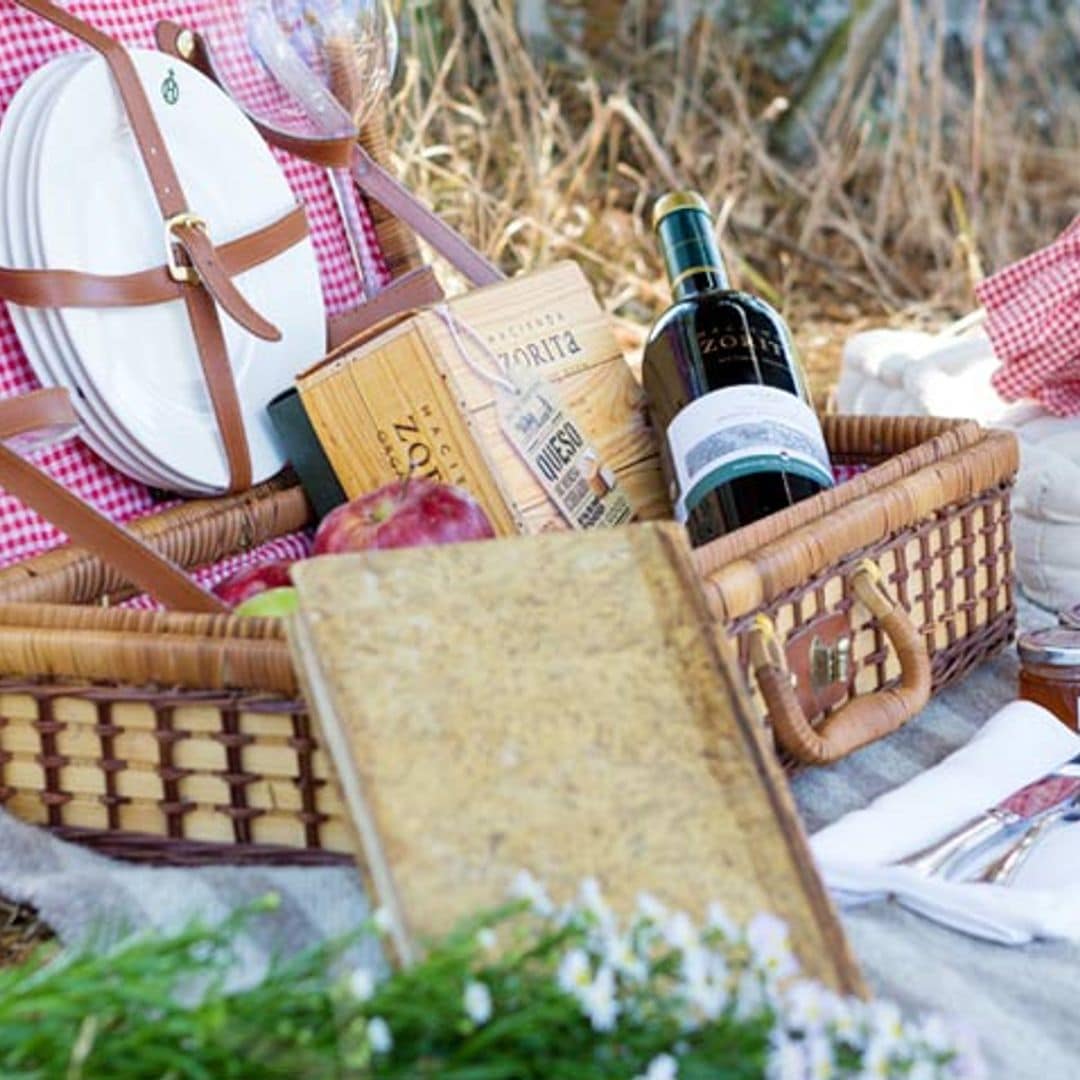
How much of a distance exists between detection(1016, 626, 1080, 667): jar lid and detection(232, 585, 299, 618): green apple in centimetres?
47

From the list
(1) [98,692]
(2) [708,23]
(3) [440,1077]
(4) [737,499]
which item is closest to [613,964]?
(3) [440,1077]

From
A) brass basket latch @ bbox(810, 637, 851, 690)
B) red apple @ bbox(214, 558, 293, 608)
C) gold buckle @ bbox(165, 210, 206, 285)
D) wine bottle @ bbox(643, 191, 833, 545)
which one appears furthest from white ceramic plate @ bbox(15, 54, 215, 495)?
brass basket latch @ bbox(810, 637, 851, 690)

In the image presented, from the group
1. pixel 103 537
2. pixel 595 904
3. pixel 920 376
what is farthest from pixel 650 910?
pixel 920 376

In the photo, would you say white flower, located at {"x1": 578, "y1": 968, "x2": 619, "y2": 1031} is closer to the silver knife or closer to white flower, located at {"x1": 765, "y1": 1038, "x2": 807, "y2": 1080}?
white flower, located at {"x1": 765, "y1": 1038, "x2": 807, "y2": 1080}

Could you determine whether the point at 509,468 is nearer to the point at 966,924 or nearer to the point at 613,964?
the point at 966,924

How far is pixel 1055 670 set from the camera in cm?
126

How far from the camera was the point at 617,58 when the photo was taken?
3848mm

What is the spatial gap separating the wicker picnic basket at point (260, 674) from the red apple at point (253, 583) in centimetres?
12

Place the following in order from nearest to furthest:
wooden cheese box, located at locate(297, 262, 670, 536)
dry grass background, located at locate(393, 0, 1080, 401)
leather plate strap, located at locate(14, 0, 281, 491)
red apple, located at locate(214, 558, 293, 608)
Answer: red apple, located at locate(214, 558, 293, 608) < wooden cheese box, located at locate(297, 262, 670, 536) < leather plate strap, located at locate(14, 0, 281, 491) < dry grass background, located at locate(393, 0, 1080, 401)

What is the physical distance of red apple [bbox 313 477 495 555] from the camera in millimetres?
1178

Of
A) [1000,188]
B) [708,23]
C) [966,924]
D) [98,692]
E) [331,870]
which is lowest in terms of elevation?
[966,924]

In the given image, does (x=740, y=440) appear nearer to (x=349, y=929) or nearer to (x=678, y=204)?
(x=678, y=204)

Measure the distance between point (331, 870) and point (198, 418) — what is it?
539mm

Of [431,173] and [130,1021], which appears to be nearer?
[130,1021]
